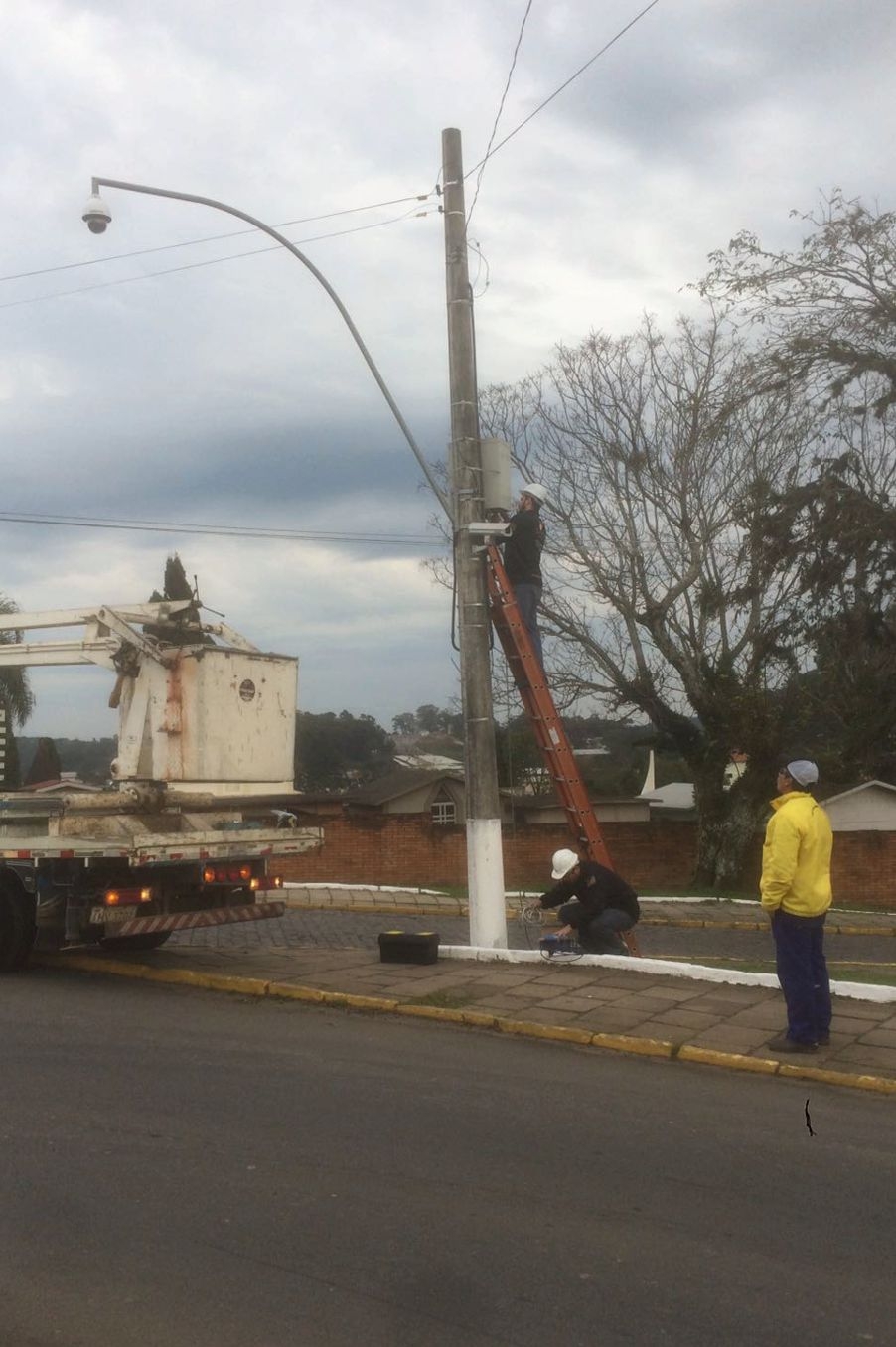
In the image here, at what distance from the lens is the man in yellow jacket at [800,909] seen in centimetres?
769

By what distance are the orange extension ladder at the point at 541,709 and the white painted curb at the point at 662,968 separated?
1.07 metres

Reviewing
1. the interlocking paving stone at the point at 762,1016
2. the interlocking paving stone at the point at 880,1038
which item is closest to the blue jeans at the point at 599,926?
the interlocking paving stone at the point at 762,1016

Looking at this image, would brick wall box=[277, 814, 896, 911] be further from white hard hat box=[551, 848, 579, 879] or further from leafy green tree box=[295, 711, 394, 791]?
leafy green tree box=[295, 711, 394, 791]

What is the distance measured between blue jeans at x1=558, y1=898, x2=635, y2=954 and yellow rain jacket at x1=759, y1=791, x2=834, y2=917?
3150 millimetres

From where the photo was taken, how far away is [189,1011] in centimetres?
926

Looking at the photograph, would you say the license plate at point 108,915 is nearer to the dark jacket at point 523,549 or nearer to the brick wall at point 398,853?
the dark jacket at point 523,549

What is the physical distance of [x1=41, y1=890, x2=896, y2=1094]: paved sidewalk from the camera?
25.7ft

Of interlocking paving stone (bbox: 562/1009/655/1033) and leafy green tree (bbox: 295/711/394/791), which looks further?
leafy green tree (bbox: 295/711/394/791)

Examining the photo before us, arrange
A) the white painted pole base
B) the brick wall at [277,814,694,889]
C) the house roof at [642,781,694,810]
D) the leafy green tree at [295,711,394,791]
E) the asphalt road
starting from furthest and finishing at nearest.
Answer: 1. the house roof at [642,781,694,810]
2. the leafy green tree at [295,711,394,791]
3. the brick wall at [277,814,694,889]
4. the white painted pole base
5. the asphalt road

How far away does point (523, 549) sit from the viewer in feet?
39.8

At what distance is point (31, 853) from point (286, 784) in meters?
2.29

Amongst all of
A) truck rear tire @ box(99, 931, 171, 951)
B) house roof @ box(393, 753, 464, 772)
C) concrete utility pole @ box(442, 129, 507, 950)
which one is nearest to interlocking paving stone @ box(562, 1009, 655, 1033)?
concrete utility pole @ box(442, 129, 507, 950)

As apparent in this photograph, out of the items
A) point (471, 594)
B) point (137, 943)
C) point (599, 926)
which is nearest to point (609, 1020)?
point (599, 926)

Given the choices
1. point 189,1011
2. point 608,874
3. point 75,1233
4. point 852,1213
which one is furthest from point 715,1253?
point 608,874
